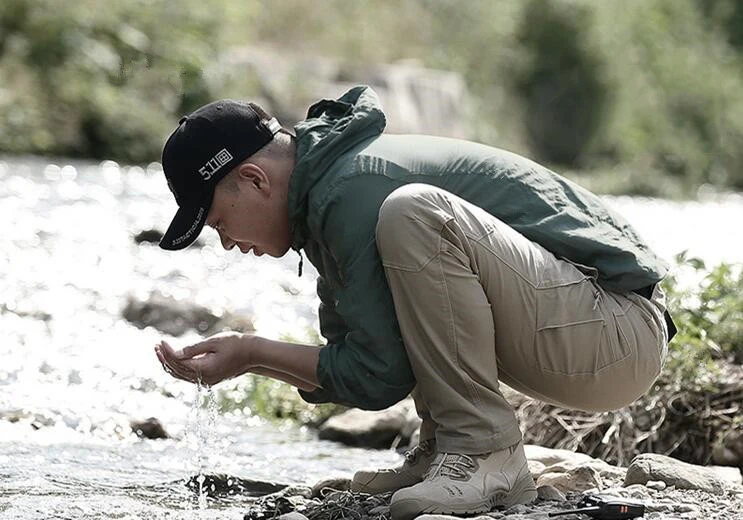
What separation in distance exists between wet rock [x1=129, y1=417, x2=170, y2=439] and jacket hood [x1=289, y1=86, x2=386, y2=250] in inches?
88.1

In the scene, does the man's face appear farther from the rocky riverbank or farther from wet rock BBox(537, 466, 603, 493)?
wet rock BBox(537, 466, 603, 493)

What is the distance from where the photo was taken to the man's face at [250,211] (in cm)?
346

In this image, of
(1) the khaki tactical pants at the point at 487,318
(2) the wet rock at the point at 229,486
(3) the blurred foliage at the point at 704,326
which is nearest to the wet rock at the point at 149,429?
(2) the wet rock at the point at 229,486

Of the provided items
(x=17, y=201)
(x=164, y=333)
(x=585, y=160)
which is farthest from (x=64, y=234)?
(x=585, y=160)

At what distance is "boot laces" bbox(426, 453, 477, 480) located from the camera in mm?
3430

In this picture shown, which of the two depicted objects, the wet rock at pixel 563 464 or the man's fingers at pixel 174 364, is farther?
the wet rock at pixel 563 464

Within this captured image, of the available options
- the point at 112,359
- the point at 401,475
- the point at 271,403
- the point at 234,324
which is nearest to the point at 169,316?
the point at 234,324

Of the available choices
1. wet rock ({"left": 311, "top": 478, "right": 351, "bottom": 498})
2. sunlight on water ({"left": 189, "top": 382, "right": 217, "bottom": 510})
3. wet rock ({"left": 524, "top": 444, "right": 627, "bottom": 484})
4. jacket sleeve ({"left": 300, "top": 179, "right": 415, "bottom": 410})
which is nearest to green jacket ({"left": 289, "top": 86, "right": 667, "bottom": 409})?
jacket sleeve ({"left": 300, "top": 179, "right": 415, "bottom": 410})

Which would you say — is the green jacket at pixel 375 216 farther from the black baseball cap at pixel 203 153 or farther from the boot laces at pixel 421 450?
the boot laces at pixel 421 450

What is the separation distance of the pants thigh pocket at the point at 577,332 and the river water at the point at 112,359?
3.71 feet

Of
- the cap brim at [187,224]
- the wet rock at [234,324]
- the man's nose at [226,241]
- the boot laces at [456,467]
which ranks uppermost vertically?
the cap brim at [187,224]

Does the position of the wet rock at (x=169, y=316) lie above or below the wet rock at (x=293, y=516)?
below

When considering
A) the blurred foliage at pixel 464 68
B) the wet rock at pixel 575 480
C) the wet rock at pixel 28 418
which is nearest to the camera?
the wet rock at pixel 575 480

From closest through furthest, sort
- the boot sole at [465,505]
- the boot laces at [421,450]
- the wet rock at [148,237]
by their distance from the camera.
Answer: the boot sole at [465,505]
the boot laces at [421,450]
the wet rock at [148,237]
